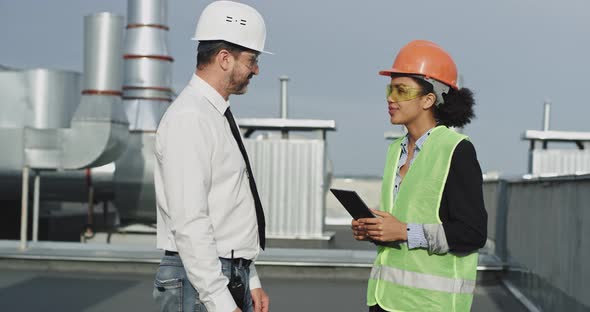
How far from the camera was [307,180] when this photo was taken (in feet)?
59.8

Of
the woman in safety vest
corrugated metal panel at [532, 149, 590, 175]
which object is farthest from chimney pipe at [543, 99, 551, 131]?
the woman in safety vest

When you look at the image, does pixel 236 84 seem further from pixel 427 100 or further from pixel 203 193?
pixel 427 100

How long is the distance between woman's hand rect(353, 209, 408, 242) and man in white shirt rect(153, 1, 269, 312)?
0.47 meters

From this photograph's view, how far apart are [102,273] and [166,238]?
8981 millimetres

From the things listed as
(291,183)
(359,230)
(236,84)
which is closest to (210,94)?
(236,84)

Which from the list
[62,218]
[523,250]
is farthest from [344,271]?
[62,218]

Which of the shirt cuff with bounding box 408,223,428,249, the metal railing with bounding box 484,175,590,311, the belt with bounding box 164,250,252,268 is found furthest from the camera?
the metal railing with bounding box 484,175,590,311

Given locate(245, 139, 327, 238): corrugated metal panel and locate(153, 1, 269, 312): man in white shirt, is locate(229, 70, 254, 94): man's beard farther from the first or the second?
locate(245, 139, 327, 238): corrugated metal panel

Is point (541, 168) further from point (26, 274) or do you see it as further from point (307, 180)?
point (26, 274)

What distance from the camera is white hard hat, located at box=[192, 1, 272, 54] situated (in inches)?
132

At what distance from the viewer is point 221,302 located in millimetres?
3139

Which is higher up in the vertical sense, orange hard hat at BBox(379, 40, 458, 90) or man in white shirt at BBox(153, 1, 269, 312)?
orange hard hat at BBox(379, 40, 458, 90)

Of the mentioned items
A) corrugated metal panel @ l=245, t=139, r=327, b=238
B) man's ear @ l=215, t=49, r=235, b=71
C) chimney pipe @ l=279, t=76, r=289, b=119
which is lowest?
corrugated metal panel @ l=245, t=139, r=327, b=238

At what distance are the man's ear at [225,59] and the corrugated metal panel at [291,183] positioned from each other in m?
14.7
